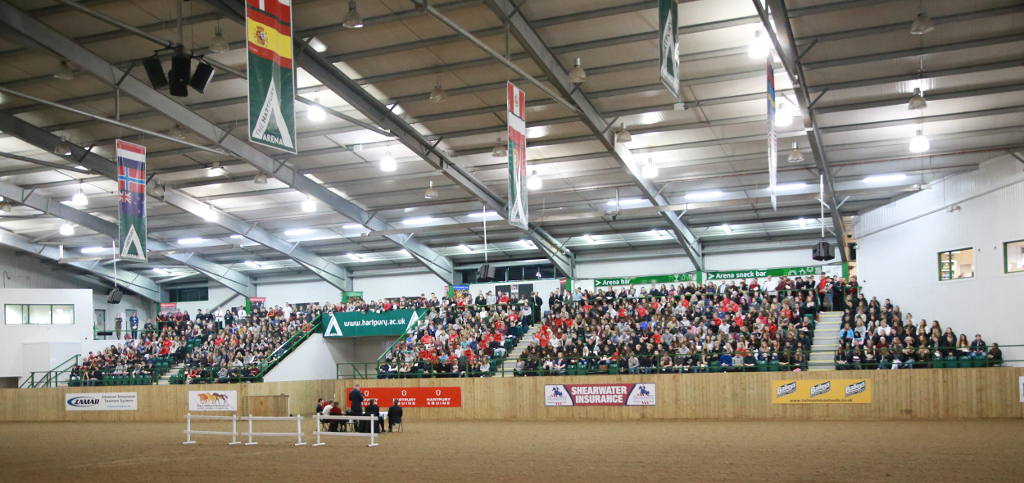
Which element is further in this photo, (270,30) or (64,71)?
(64,71)

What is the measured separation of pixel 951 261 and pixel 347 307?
2338 cm

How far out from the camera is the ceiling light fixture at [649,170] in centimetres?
2517

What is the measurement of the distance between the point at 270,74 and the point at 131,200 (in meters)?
9.92

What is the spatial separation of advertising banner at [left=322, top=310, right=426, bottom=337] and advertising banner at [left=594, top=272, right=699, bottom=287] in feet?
31.1

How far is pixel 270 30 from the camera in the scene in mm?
12078

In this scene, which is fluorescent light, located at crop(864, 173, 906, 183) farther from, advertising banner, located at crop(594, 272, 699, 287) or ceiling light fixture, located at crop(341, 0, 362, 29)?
ceiling light fixture, located at crop(341, 0, 362, 29)

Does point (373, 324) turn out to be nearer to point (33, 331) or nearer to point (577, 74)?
point (33, 331)

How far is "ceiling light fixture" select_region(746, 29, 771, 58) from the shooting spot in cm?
1650

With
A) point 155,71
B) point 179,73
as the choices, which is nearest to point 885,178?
point 179,73

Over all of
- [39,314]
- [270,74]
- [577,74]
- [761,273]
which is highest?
[577,74]

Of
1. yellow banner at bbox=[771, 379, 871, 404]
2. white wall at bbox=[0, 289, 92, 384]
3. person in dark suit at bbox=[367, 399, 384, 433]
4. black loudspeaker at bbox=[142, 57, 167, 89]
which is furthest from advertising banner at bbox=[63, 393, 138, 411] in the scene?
yellow banner at bbox=[771, 379, 871, 404]

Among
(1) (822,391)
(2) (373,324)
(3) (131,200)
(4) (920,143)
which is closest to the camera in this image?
(3) (131,200)

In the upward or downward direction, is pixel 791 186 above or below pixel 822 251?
above

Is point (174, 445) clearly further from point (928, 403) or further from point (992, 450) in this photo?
point (928, 403)
